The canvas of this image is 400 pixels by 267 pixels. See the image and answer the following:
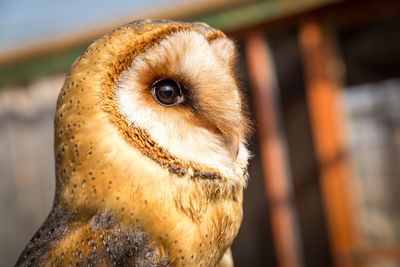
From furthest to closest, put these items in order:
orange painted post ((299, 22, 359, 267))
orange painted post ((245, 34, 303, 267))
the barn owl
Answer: orange painted post ((245, 34, 303, 267)), orange painted post ((299, 22, 359, 267)), the barn owl

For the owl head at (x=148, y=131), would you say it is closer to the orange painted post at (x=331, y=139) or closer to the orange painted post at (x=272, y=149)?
the orange painted post at (x=331, y=139)

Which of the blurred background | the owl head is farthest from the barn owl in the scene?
the blurred background

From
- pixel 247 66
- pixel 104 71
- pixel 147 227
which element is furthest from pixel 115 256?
pixel 247 66

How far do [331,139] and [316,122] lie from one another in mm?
121

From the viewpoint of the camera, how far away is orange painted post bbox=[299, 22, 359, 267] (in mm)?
3158

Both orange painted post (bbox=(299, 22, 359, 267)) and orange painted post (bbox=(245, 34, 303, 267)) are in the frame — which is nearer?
orange painted post (bbox=(299, 22, 359, 267))

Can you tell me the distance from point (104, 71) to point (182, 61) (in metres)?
0.14

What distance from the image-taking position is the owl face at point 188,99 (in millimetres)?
1095

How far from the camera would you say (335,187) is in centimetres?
318

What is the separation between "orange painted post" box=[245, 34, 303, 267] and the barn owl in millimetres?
2257

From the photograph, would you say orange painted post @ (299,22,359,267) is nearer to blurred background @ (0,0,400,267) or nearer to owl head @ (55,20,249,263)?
blurred background @ (0,0,400,267)

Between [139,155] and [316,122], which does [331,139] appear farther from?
[139,155]

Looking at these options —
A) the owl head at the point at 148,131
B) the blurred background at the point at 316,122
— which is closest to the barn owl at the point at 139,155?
the owl head at the point at 148,131

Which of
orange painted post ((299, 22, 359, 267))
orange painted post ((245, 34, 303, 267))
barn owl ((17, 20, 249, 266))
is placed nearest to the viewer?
barn owl ((17, 20, 249, 266))
